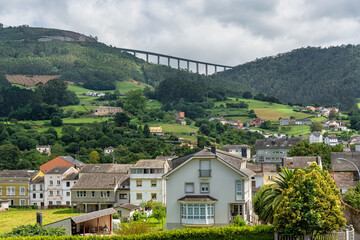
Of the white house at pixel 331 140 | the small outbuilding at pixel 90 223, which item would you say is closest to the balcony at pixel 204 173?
the small outbuilding at pixel 90 223

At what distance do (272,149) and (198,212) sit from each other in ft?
242

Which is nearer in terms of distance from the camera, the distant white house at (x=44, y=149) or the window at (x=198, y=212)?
the window at (x=198, y=212)

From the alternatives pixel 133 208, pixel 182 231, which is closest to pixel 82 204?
pixel 133 208

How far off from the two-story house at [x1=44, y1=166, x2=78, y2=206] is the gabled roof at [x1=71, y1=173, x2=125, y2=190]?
790 centimetres

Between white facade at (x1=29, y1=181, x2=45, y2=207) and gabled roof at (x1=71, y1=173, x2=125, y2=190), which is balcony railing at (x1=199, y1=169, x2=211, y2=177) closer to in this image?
gabled roof at (x1=71, y1=173, x2=125, y2=190)

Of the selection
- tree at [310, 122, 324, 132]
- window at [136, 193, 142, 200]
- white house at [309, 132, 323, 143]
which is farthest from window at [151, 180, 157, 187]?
tree at [310, 122, 324, 132]

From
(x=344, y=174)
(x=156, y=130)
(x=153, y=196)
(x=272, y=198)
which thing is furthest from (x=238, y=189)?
(x=156, y=130)

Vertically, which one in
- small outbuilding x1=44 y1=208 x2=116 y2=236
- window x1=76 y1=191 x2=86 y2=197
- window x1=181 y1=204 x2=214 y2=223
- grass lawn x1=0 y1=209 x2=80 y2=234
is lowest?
grass lawn x1=0 y1=209 x2=80 y2=234

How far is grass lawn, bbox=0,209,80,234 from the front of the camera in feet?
167

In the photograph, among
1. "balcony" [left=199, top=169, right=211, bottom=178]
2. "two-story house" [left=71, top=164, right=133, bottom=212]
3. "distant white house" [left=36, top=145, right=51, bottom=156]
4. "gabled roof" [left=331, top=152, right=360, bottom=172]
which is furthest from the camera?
"distant white house" [left=36, top=145, right=51, bottom=156]

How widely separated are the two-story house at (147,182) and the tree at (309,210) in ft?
92.5

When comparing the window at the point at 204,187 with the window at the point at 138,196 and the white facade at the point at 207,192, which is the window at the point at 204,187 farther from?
the window at the point at 138,196

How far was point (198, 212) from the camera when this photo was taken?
1421 inches

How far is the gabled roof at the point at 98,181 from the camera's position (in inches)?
2318
